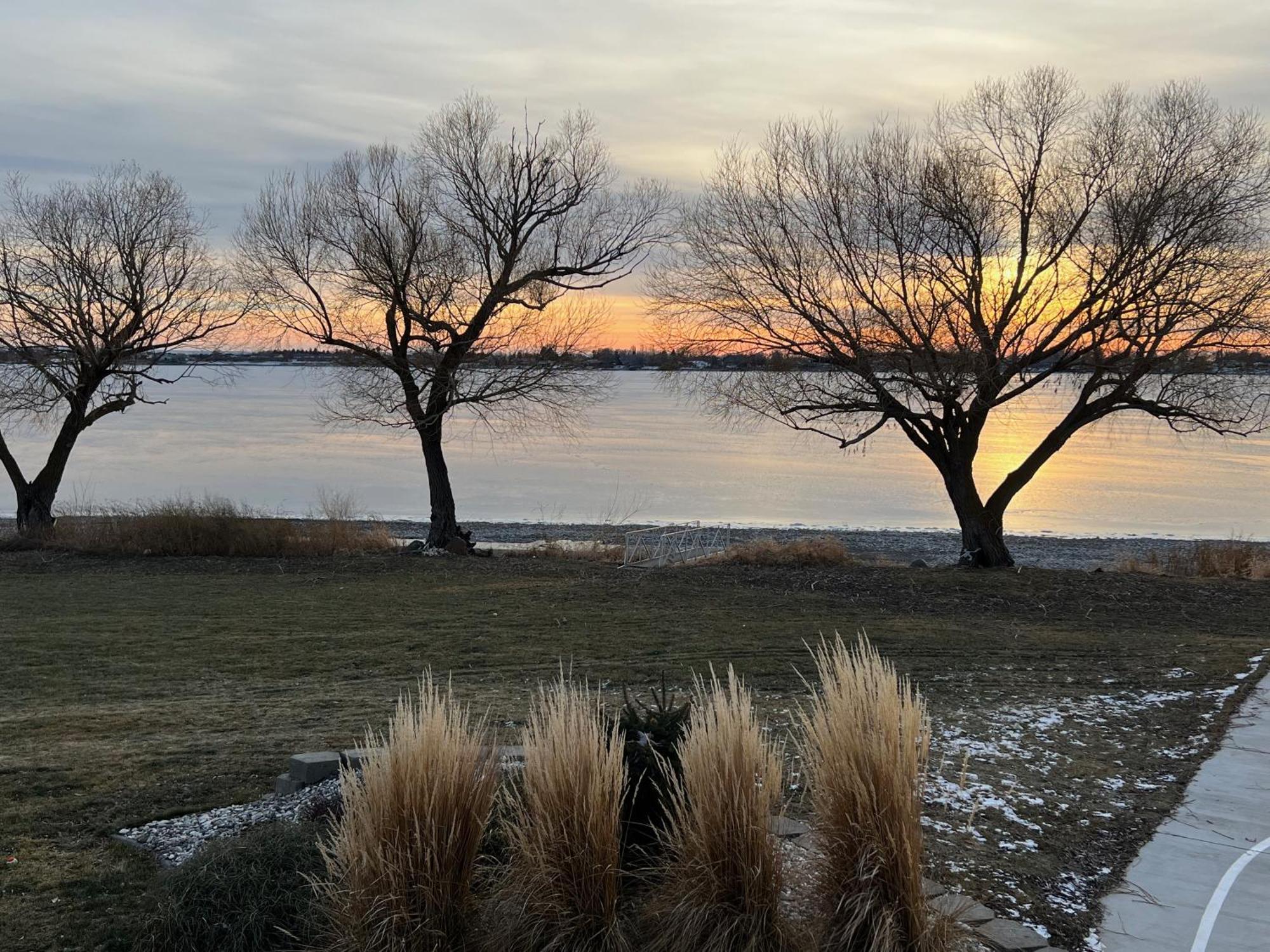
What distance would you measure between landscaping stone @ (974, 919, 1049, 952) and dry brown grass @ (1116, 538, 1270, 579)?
1284 centimetres

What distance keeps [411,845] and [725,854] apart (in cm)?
109

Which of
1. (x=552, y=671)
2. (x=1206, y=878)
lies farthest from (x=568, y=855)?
(x=552, y=671)

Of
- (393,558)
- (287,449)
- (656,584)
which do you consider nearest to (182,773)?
(656,584)

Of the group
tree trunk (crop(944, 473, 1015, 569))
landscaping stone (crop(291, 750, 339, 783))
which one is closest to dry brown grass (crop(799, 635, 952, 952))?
landscaping stone (crop(291, 750, 339, 783))

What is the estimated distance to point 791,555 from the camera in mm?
16469

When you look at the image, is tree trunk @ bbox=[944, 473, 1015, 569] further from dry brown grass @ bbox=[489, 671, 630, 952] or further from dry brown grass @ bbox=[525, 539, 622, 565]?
dry brown grass @ bbox=[489, 671, 630, 952]

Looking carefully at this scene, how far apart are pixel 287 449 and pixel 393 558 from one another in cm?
4150

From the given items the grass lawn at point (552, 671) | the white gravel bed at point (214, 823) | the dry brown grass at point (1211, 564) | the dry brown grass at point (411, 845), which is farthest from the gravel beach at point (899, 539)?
the dry brown grass at point (411, 845)

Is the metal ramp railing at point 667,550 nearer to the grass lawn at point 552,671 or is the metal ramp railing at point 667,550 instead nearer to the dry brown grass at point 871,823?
the grass lawn at point 552,671

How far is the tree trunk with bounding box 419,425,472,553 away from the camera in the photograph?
18.6m

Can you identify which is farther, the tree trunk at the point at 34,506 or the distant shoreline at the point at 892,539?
the distant shoreline at the point at 892,539

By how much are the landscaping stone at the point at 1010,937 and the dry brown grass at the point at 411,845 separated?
185 cm

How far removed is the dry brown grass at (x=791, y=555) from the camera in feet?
53.4

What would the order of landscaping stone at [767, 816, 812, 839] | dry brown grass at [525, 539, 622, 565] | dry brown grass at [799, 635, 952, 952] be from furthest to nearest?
1. dry brown grass at [525, 539, 622, 565]
2. landscaping stone at [767, 816, 812, 839]
3. dry brown grass at [799, 635, 952, 952]
